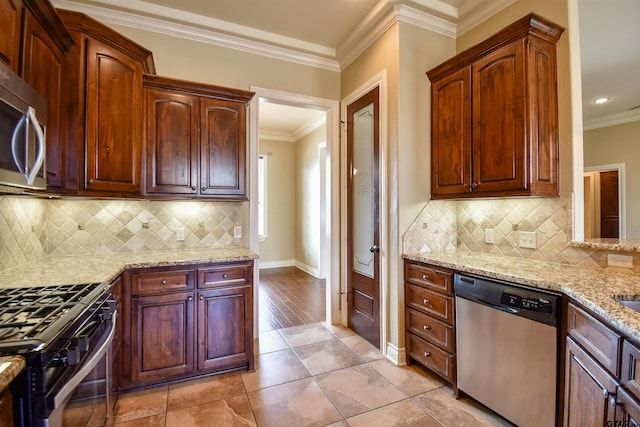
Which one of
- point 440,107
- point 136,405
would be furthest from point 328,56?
point 136,405

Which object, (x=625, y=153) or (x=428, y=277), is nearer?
(x=428, y=277)

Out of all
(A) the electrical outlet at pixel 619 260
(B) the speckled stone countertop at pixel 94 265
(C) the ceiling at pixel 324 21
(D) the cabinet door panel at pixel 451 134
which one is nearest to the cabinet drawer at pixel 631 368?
(A) the electrical outlet at pixel 619 260

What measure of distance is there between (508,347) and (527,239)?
Result: 0.88m

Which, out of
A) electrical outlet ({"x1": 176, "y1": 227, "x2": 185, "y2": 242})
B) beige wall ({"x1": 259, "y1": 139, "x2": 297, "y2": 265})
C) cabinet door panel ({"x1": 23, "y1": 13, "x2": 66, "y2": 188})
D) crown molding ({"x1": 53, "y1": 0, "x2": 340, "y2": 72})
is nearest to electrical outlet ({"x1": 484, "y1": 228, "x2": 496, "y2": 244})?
crown molding ({"x1": 53, "y1": 0, "x2": 340, "y2": 72})

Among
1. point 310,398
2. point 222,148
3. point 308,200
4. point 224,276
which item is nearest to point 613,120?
point 308,200

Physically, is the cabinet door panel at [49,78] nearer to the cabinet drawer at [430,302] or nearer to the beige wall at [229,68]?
the beige wall at [229,68]

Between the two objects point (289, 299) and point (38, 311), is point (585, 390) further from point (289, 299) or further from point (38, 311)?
point (289, 299)

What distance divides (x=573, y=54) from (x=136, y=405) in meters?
3.72

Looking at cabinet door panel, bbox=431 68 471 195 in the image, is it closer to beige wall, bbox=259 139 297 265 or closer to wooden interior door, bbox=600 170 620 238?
wooden interior door, bbox=600 170 620 238

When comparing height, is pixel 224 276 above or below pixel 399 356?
above

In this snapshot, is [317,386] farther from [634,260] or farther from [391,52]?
[391,52]

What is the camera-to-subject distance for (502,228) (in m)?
2.48

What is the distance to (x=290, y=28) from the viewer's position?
3.01m

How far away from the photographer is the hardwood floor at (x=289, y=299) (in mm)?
3639
